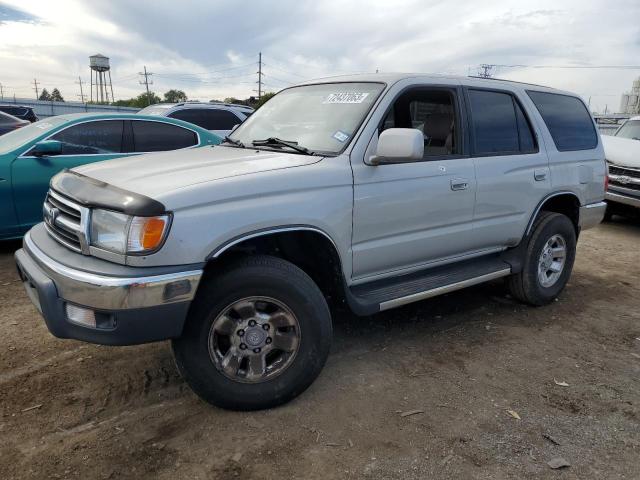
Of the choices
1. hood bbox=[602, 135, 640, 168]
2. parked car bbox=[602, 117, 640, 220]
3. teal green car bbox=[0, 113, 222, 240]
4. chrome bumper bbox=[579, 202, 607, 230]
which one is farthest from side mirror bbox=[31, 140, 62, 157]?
hood bbox=[602, 135, 640, 168]

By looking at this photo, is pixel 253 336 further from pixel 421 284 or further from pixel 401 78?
pixel 401 78

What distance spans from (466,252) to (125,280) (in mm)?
2639

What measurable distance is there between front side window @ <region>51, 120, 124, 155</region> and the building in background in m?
58.0

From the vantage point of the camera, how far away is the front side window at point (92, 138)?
5.86 metres

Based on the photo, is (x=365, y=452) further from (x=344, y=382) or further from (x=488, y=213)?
(x=488, y=213)

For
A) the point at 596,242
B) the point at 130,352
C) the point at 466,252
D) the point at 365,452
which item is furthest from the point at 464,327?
the point at 596,242

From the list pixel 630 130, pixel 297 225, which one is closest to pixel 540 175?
pixel 297 225

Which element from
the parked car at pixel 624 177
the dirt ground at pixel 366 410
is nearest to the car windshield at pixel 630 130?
the parked car at pixel 624 177

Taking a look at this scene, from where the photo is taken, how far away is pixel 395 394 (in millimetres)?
3146

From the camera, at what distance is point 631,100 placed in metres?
57.5

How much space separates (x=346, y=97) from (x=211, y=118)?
6.68 m

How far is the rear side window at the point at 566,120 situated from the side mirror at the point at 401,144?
6.81ft

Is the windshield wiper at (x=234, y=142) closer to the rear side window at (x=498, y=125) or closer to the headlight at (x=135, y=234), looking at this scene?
the headlight at (x=135, y=234)

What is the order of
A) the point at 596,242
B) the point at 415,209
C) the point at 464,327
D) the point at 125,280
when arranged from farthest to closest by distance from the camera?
1. the point at 596,242
2. the point at 464,327
3. the point at 415,209
4. the point at 125,280
